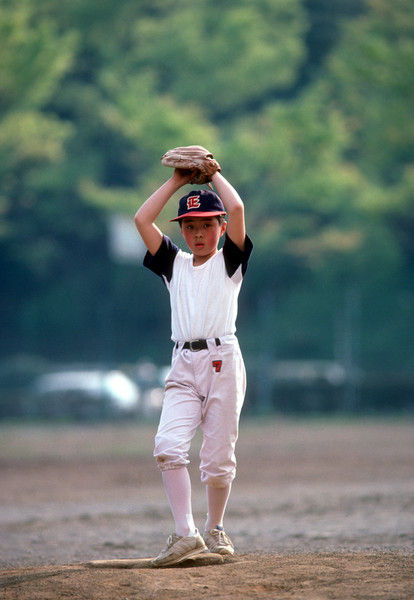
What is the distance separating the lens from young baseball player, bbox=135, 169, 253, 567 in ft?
16.5

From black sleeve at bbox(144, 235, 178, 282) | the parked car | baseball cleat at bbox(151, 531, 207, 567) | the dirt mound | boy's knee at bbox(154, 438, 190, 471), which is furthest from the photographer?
the parked car

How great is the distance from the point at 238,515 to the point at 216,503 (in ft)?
11.0

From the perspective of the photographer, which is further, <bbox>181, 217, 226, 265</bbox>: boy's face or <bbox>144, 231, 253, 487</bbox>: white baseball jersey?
<bbox>181, 217, 226, 265</bbox>: boy's face

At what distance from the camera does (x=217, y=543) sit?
5.20 meters

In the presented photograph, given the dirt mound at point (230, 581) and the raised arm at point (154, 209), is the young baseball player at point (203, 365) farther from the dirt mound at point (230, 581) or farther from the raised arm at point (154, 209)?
the dirt mound at point (230, 581)

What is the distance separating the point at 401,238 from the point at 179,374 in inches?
971

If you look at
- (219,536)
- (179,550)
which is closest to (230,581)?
(179,550)

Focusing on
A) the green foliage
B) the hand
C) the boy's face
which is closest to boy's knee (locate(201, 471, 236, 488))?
the boy's face

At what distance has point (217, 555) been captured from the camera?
16.4 feet

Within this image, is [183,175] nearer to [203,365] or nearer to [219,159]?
[203,365]

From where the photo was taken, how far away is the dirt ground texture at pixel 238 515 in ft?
14.4

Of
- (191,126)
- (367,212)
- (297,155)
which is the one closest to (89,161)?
(191,126)

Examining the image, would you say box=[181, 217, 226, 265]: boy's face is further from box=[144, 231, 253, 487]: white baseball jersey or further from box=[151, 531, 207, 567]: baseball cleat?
box=[151, 531, 207, 567]: baseball cleat

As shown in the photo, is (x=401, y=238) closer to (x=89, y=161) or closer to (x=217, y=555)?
(x=89, y=161)
